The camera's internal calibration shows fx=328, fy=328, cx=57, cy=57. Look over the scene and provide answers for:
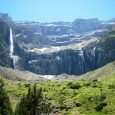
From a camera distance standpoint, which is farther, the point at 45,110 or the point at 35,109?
the point at 45,110

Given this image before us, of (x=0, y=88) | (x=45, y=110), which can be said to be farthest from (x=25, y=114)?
(x=45, y=110)

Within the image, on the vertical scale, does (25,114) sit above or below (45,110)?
above

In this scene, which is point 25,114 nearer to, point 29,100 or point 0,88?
point 29,100

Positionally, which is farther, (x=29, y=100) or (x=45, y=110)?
(x=45, y=110)

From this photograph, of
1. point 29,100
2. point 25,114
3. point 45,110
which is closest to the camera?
point 25,114

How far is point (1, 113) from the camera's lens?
137m

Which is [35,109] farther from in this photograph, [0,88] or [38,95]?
[0,88]

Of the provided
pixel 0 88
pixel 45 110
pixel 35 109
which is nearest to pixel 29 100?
pixel 35 109

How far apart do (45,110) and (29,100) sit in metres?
44.1

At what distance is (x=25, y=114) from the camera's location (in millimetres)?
129500

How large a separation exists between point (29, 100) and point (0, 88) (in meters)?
15.3

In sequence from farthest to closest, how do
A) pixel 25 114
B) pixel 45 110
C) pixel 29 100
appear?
pixel 45 110 → pixel 29 100 → pixel 25 114

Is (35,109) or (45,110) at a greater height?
(35,109)

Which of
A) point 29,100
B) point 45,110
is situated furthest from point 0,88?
point 45,110
